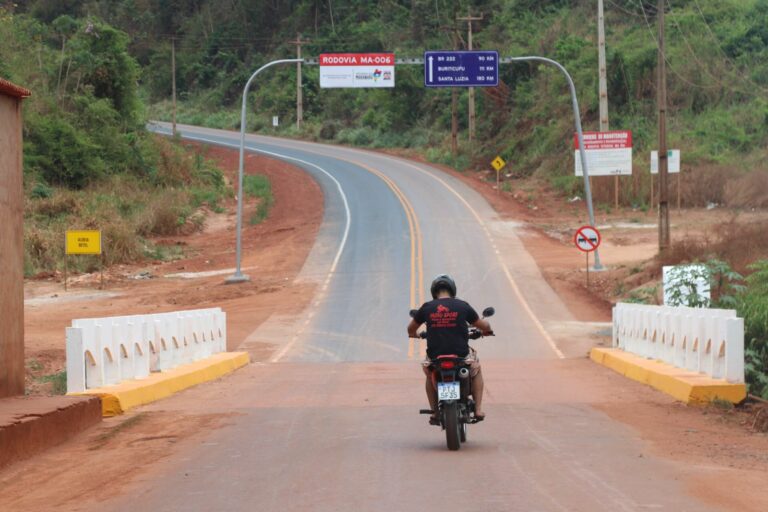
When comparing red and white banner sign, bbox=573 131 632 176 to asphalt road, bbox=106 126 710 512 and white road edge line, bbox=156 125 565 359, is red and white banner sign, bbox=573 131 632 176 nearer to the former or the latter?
white road edge line, bbox=156 125 565 359

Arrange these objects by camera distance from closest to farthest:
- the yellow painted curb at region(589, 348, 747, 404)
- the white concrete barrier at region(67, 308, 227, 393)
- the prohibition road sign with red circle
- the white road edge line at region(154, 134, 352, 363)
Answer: the white concrete barrier at region(67, 308, 227, 393)
the yellow painted curb at region(589, 348, 747, 404)
the white road edge line at region(154, 134, 352, 363)
the prohibition road sign with red circle

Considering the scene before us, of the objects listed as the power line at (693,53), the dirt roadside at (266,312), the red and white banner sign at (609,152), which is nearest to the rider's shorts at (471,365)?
the dirt roadside at (266,312)

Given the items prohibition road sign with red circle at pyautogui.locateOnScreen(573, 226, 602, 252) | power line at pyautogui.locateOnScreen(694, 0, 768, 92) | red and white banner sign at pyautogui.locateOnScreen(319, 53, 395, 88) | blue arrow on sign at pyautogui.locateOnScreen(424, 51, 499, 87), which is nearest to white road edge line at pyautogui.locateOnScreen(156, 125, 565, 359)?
prohibition road sign with red circle at pyautogui.locateOnScreen(573, 226, 602, 252)

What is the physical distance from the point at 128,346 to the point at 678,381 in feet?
25.0

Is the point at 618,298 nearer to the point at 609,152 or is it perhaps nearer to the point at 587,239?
the point at 587,239

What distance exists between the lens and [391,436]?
1148 cm

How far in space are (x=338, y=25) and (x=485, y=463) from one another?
97488 mm

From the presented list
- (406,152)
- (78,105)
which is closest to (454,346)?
(78,105)

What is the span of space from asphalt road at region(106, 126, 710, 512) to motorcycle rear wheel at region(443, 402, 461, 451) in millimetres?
170

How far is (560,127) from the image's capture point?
227ft

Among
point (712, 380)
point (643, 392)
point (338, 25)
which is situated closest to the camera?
point (712, 380)

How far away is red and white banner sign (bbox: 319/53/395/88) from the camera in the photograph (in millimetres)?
43250

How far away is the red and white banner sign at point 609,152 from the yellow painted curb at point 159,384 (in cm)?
3166

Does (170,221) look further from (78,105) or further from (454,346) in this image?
Answer: (454,346)
